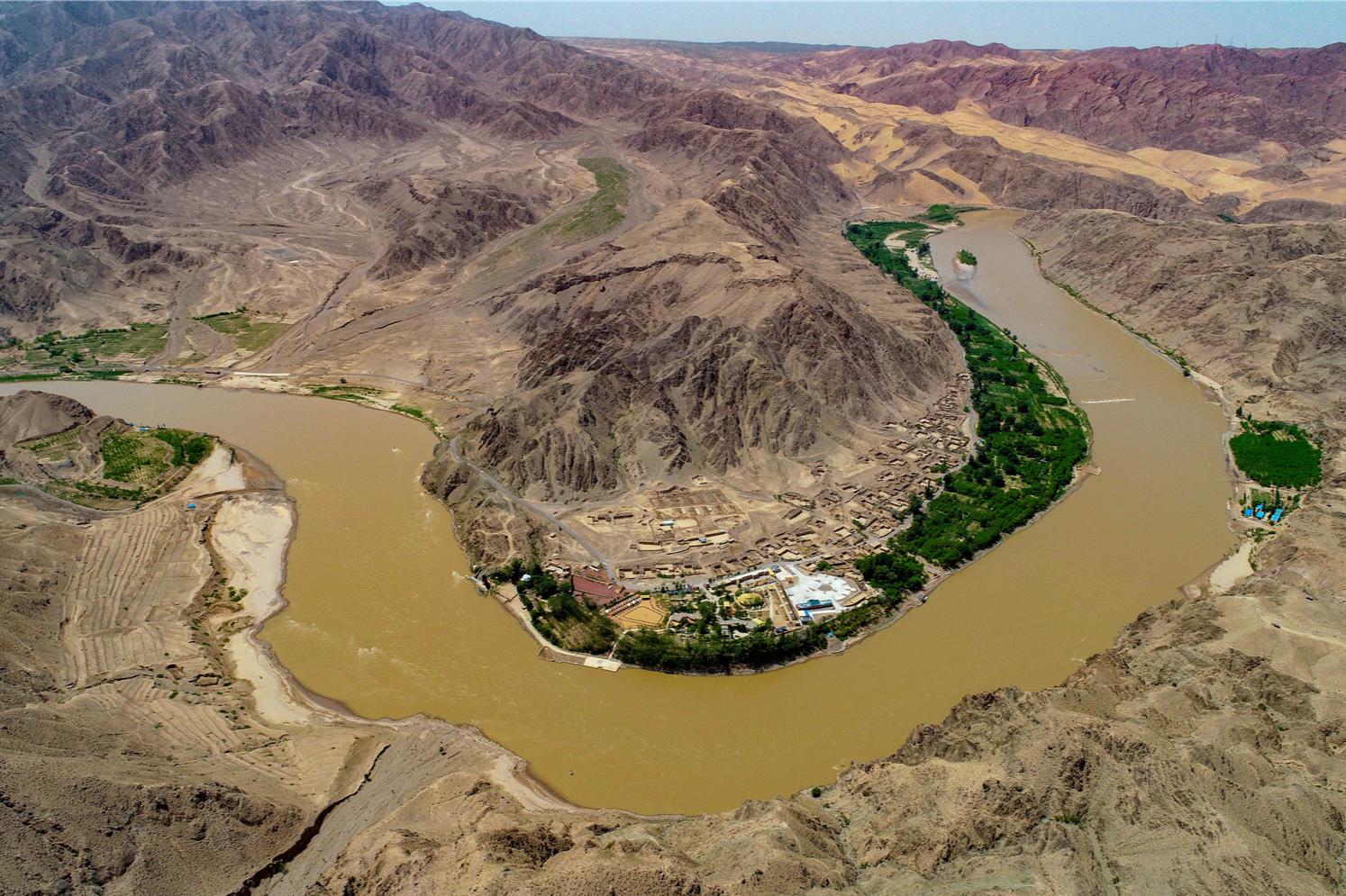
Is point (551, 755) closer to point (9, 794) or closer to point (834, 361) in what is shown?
point (9, 794)

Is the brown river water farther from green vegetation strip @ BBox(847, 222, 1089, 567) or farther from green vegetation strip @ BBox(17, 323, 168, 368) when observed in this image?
green vegetation strip @ BBox(17, 323, 168, 368)

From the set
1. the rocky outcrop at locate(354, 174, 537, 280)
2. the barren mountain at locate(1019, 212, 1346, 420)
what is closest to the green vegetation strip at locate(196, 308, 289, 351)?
the rocky outcrop at locate(354, 174, 537, 280)

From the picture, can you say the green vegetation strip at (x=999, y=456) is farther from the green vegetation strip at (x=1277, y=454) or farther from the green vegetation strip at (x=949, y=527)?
the green vegetation strip at (x=1277, y=454)

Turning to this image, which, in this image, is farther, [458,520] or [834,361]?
[834,361]

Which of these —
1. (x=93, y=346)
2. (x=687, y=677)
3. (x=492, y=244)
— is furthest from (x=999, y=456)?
(x=93, y=346)

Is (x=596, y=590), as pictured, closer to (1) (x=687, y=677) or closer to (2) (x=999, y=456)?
(1) (x=687, y=677)

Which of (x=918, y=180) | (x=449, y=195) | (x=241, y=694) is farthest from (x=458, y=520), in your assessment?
(x=918, y=180)
